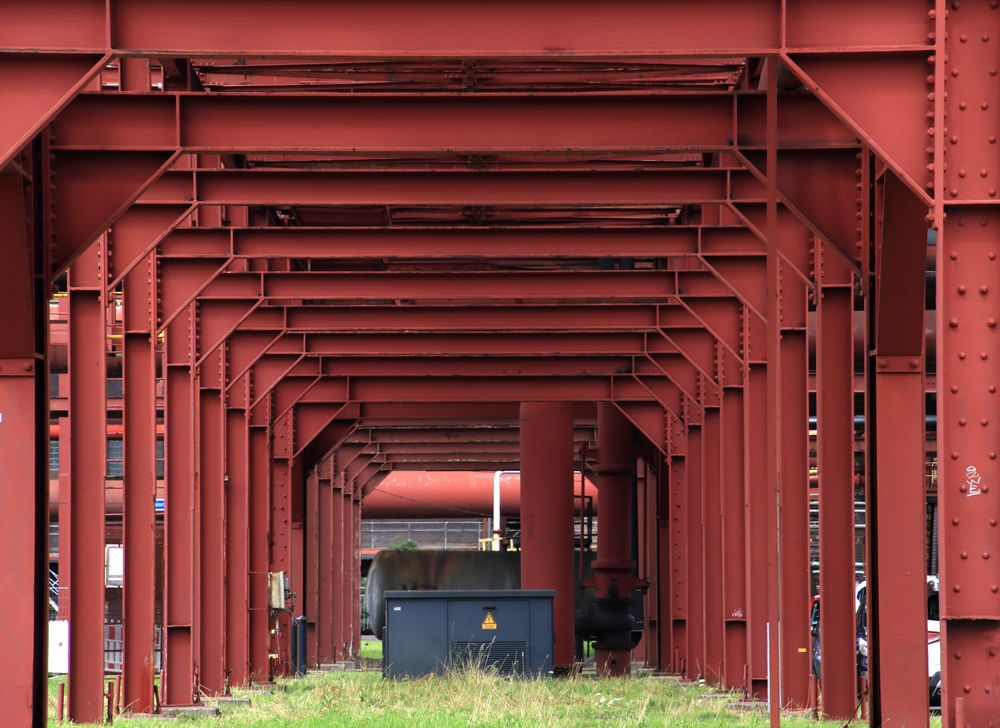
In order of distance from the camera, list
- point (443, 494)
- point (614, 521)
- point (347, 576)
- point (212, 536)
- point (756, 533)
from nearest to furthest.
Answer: point (756, 533) → point (212, 536) → point (614, 521) → point (347, 576) → point (443, 494)

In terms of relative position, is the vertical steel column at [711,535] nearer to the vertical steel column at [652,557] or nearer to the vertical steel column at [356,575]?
the vertical steel column at [652,557]

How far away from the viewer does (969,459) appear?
32.3 feet

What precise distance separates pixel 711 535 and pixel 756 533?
448 centimetres

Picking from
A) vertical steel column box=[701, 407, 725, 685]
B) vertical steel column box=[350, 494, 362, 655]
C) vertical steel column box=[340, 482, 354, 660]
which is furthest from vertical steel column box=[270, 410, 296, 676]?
vertical steel column box=[350, 494, 362, 655]

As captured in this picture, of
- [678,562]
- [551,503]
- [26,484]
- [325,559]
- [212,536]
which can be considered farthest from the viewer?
[325,559]

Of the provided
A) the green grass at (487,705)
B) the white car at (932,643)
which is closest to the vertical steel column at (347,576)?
the green grass at (487,705)

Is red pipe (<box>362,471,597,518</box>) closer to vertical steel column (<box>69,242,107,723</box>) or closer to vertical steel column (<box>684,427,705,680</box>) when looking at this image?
vertical steel column (<box>684,427,705,680</box>)

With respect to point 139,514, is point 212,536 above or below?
below

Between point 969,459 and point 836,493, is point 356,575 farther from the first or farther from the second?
point 969,459

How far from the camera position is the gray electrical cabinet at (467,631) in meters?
27.3

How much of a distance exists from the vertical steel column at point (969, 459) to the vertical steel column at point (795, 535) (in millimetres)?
8318

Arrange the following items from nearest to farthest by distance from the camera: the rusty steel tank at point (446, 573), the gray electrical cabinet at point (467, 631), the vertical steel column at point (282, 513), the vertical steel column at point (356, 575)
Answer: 1. the gray electrical cabinet at point (467, 631)
2. the vertical steel column at point (282, 513)
3. the rusty steel tank at point (446, 573)
4. the vertical steel column at point (356, 575)

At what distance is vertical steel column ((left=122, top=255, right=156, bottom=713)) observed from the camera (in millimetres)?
18469

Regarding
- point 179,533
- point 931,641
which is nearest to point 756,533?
point 931,641
